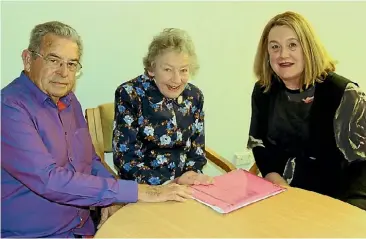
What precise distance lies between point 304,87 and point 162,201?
866 millimetres

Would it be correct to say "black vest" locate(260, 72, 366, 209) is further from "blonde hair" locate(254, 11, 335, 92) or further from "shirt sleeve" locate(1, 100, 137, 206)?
"shirt sleeve" locate(1, 100, 137, 206)

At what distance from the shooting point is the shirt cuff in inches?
72.2

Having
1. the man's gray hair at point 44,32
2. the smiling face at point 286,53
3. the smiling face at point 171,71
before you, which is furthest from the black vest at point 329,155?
the man's gray hair at point 44,32

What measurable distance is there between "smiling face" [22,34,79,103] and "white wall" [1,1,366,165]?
2.23ft

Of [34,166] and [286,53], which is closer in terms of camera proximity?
[34,166]

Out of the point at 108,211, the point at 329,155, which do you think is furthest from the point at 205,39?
the point at 108,211

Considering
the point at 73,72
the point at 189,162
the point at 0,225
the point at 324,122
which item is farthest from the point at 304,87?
the point at 0,225

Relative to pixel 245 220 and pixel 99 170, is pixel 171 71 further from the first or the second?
pixel 245 220

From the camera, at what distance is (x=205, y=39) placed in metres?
3.05

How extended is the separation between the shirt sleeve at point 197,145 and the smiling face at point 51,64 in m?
0.76

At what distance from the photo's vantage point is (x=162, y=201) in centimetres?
Result: 186

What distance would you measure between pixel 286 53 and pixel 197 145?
629mm

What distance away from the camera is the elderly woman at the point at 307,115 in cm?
217

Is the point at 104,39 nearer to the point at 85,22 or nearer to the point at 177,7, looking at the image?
the point at 85,22
